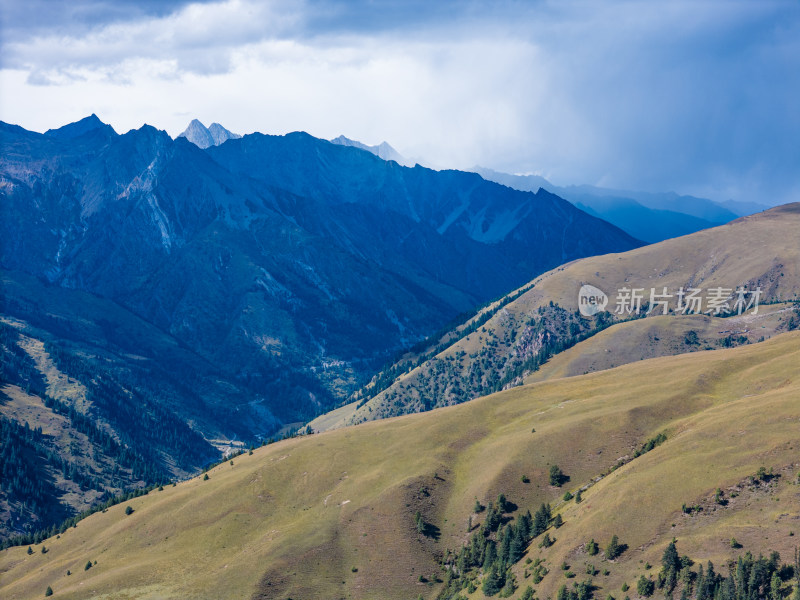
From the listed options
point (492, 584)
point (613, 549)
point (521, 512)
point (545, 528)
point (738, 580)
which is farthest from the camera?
point (521, 512)

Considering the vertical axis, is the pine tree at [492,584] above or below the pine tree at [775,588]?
below

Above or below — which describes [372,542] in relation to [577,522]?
below

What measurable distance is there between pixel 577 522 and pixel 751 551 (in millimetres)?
39031

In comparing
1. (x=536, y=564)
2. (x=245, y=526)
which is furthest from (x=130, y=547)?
(x=536, y=564)

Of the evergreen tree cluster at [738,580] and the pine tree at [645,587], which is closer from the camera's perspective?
the evergreen tree cluster at [738,580]

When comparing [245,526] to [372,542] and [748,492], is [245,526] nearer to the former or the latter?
[372,542]

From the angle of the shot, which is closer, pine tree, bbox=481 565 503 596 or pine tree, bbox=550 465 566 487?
Answer: pine tree, bbox=481 565 503 596

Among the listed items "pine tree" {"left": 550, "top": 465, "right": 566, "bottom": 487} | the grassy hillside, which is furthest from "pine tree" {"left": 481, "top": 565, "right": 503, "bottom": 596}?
"pine tree" {"left": 550, "top": 465, "right": 566, "bottom": 487}

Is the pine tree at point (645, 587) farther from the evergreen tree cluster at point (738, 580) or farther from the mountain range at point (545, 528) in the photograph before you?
the evergreen tree cluster at point (738, 580)

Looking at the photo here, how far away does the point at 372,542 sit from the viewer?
578 feet

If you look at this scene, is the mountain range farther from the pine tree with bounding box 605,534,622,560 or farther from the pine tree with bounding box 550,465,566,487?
the pine tree with bounding box 550,465,566,487

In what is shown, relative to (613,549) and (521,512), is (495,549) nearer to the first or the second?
(521,512)

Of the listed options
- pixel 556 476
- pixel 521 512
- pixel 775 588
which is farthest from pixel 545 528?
pixel 775 588

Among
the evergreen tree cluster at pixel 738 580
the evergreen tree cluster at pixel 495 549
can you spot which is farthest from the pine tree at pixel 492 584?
the evergreen tree cluster at pixel 738 580
